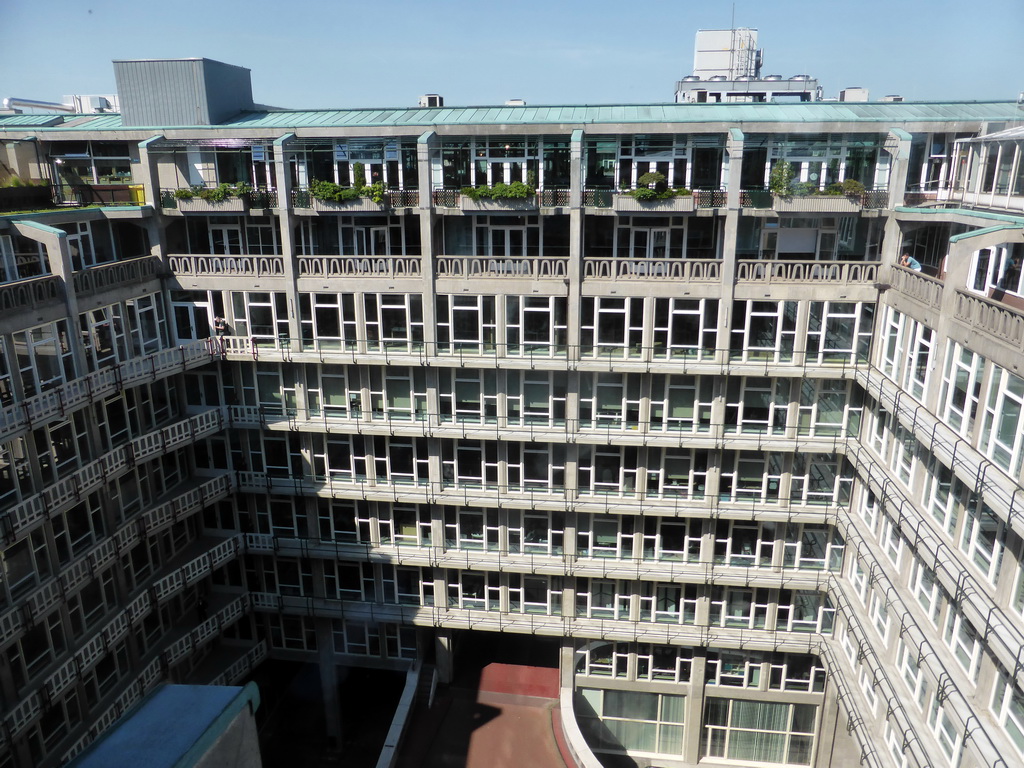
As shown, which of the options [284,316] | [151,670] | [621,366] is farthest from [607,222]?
[151,670]

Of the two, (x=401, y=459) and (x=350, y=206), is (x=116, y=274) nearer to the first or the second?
(x=350, y=206)

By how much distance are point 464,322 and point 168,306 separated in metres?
10.5

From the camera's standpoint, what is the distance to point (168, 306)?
26719 mm

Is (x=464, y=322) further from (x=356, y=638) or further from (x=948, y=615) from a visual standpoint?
(x=948, y=615)

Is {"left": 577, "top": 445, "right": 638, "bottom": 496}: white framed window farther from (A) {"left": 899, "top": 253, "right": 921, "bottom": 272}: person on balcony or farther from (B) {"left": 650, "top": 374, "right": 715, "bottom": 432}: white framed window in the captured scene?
(A) {"left": 899, "top": 253, "right": 921, "bottom": 272}: person on balcony

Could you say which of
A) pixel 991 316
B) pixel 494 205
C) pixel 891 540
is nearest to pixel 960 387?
pixel 991 316

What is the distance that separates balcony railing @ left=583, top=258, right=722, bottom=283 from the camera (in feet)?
78.4

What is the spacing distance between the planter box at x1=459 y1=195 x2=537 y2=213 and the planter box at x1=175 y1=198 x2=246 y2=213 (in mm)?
7454

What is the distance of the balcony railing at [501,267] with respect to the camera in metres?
24.6

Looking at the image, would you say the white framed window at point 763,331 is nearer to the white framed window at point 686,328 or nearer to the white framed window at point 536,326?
the white framed window at point 686,328

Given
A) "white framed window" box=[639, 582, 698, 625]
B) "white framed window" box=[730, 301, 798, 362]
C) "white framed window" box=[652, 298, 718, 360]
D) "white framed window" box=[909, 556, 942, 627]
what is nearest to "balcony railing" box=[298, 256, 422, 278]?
"white framed window" box=[652, 298, 718, 360]

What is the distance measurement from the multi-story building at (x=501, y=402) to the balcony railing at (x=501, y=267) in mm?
134

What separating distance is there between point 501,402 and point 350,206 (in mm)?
8246

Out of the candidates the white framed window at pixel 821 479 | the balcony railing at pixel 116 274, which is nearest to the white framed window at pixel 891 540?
the white framed window at pixel 821 479
